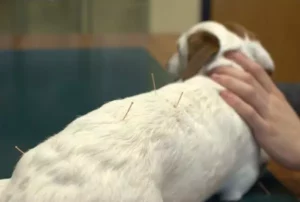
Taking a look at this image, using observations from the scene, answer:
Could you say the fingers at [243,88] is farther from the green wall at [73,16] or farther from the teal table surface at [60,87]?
the green wall at [73,16]

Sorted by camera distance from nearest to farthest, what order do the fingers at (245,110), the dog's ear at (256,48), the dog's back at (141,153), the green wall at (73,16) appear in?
the dog's back at (141,153) < the fingers at (245,110) < the dog's ear at (256,48) < the green wall at (73,16)

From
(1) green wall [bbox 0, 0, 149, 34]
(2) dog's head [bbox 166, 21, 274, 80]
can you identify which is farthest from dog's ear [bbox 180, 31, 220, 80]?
(1) green wall [bbox 0, 0, 149, 34]

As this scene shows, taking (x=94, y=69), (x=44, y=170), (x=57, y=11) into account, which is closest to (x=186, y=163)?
(x=44, y=170)

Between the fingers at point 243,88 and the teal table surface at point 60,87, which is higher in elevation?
the fingers at point 243,88

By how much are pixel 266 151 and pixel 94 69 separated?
72cm

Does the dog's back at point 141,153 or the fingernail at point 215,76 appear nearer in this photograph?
the dog's back at point 141,153

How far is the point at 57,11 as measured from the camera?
6.85 feet

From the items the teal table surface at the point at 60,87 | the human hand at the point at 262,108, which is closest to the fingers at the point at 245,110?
the human hand at the point at 262,108

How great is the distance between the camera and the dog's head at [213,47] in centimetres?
79

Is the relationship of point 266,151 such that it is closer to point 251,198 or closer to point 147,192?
point 251,198

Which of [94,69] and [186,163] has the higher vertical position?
[186,163]

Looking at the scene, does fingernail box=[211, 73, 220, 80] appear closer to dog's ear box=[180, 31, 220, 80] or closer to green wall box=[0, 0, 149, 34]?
dog's ear box=[180, 31, 220, 80]

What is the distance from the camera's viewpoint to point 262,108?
786 millimetres

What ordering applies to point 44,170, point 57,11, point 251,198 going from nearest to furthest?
1. point 44,170
2. point 251,198
3. point 57,11
